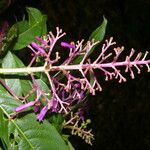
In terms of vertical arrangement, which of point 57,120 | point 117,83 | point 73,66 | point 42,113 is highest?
point 73,66

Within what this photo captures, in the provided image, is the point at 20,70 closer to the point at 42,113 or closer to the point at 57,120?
the point at 42,113

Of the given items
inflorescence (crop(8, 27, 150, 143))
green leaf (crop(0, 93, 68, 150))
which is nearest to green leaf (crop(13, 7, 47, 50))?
inflorescence (crop(8, 27, 150, 143))

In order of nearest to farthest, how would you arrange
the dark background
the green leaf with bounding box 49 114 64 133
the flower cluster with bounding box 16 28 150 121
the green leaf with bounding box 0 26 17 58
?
the flower cluster with bounding box 16 28 150 121
the green leaf with bounding box 0 26 17 58
the green leaf with bounding box 49 114 64 133
the dark background

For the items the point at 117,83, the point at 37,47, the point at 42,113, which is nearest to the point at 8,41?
the point at 37,47

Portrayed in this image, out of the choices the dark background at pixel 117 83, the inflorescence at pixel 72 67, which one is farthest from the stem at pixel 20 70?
the dark background at pixel 117 83

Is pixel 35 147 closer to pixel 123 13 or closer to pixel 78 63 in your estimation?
pixel 78 63

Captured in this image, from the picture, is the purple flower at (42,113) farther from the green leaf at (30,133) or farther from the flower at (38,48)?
the flower at (38,48)

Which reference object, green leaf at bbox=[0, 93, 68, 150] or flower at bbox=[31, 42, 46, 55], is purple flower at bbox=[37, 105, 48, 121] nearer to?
green leaf at bbox=[0, 93, 68, 150]

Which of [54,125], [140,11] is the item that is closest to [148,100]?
[140,11]
